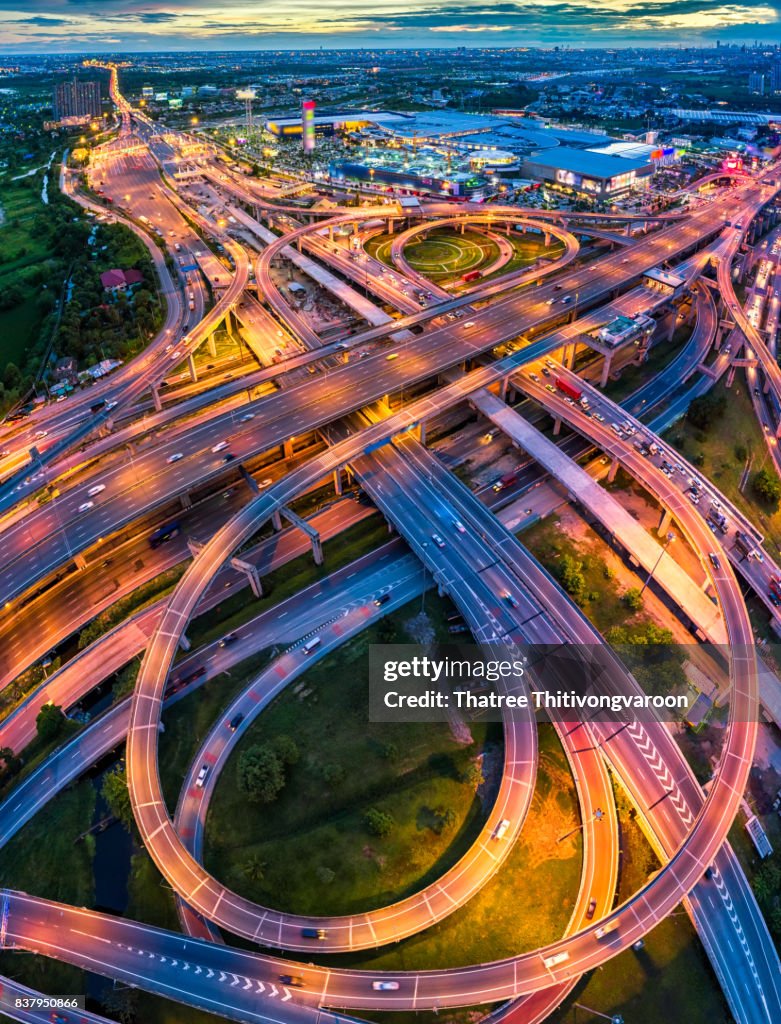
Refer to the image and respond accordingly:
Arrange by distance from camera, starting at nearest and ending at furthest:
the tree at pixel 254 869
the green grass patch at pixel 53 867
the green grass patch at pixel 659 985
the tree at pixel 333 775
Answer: the green grass patch at pixel 659 985, the green grass patch at pixel 53 867, the tree at pixel 254 869, the tree at pixel 333 775

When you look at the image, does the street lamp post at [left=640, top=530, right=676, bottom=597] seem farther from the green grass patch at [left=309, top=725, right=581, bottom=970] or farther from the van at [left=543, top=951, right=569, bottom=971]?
the van at [left=543, top=951, right=569, bottom=971]

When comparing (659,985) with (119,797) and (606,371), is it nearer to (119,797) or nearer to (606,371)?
(119,797)

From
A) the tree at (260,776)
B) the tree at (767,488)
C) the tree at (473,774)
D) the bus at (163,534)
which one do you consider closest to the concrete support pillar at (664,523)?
the tree at (767,488)

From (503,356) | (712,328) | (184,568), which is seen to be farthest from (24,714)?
(712,328)

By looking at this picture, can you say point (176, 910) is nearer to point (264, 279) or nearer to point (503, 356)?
point (503, 356)

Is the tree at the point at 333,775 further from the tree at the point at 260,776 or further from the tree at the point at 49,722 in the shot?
the tree at the point at 49,722

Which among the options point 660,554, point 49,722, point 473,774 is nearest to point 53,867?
point 49,722
